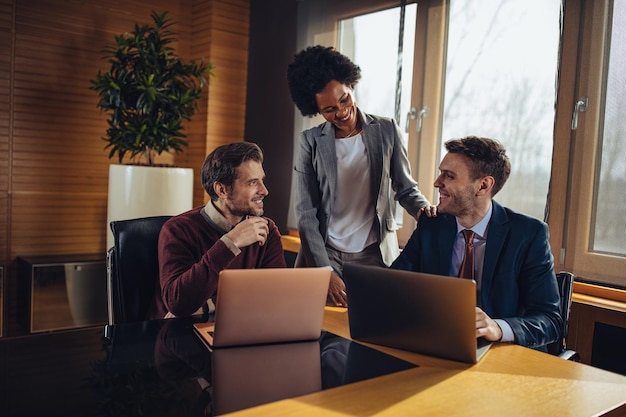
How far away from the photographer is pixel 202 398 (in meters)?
1.32

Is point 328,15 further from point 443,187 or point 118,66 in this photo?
point 443,187

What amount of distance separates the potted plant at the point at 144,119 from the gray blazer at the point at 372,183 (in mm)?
1644

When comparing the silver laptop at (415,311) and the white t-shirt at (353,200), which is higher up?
the white t-shirt at (353,200)

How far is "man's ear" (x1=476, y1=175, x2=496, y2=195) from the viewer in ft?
7.29

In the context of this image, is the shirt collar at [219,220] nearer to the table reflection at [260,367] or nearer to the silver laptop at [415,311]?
the table reflection at [260,367]

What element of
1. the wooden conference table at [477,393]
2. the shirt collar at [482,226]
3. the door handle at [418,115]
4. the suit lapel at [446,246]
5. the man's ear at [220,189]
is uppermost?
the door handle at [418,115]

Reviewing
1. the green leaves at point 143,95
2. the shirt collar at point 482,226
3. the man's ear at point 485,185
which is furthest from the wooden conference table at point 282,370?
the green leaves at point 143,95

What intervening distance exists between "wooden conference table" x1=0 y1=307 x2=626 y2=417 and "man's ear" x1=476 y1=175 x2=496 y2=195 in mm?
614

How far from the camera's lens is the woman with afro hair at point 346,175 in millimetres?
2699

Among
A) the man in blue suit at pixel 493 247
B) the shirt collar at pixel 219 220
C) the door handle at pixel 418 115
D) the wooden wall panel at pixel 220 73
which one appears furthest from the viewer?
the wooden wall panel at pixel 220 73

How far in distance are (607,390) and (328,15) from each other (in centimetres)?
345

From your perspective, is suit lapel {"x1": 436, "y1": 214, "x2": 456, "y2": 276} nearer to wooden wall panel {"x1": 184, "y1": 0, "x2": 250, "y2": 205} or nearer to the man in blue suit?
the man in blue suit

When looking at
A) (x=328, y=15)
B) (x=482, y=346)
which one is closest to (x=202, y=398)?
(x=482, y=346)

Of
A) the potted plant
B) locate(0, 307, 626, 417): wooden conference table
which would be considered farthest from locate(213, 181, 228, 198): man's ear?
the potted plant
